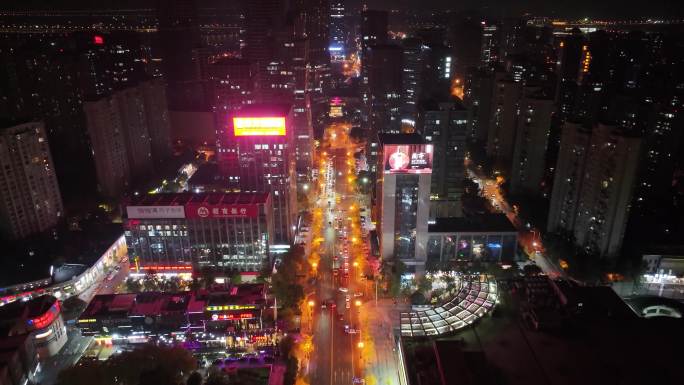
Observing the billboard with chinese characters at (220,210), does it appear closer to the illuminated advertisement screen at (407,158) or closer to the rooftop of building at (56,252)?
the rooftop of building at (56,252)

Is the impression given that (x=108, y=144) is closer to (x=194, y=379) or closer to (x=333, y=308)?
(x=333, y=308)

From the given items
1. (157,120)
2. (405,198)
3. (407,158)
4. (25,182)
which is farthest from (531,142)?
(25,182)

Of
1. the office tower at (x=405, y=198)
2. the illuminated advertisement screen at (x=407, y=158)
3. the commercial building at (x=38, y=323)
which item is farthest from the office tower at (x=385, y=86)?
the commercial building at (x=38, y=323)

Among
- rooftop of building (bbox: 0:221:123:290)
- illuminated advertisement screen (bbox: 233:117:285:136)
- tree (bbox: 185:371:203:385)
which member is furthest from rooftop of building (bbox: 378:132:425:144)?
rooftop of building (bbox: 0:221:123:290)

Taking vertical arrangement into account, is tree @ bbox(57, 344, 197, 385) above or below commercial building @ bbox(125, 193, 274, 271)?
below

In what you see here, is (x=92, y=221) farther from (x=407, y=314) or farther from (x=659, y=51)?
(x=659, y=51)

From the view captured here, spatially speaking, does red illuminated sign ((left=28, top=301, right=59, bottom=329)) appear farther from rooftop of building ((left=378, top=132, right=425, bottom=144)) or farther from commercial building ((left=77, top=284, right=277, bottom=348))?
rooftop of building ((left=378, top=132, right=425, bottom=144))

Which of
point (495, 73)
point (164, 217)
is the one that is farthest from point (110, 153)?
point (495, 73)
